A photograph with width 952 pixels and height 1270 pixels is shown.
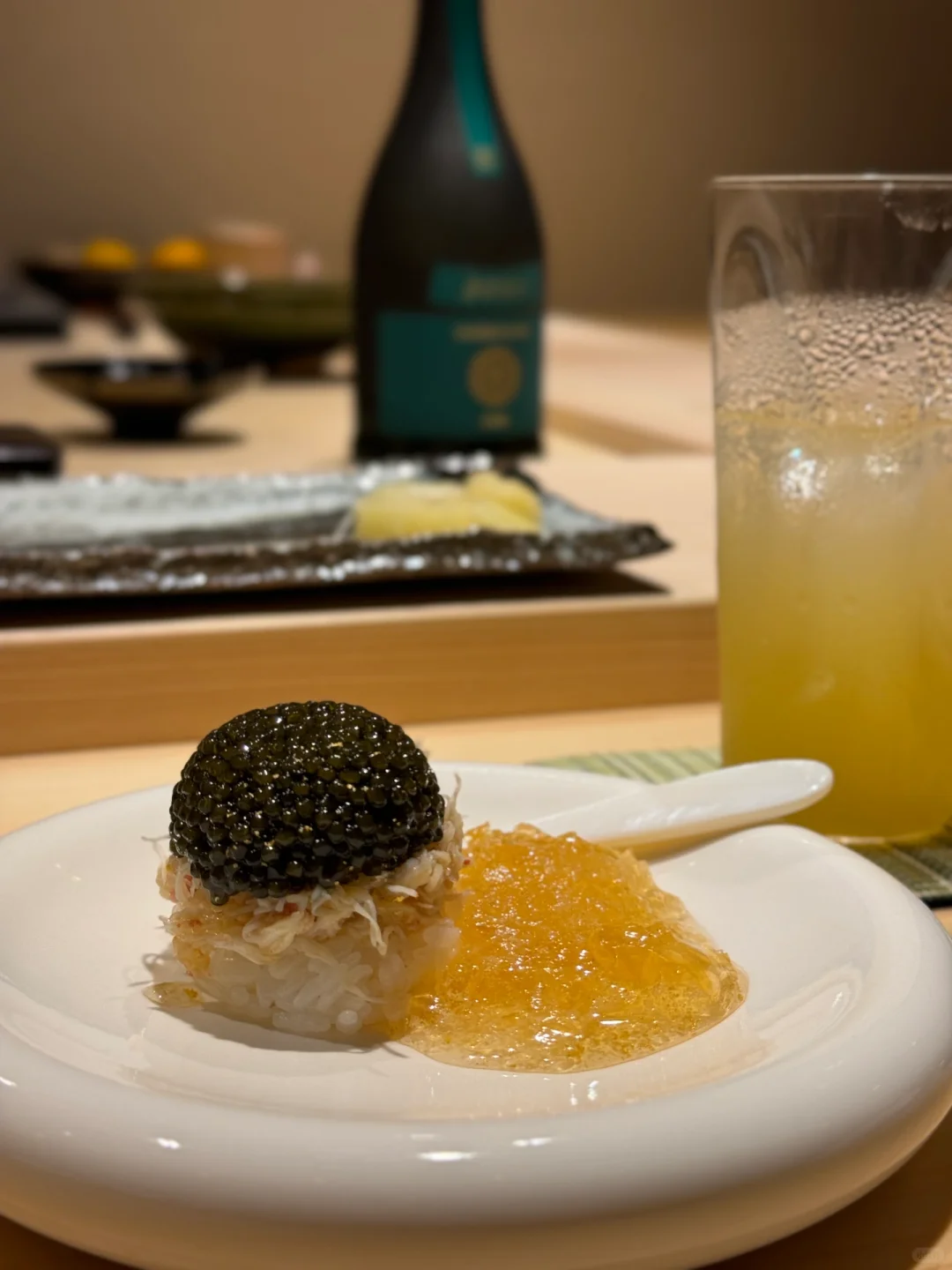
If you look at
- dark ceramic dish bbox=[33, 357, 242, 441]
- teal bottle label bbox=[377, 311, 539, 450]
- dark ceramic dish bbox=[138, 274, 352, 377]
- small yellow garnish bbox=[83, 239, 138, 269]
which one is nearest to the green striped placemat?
teal bottle label bbox=[377, 311, 539, 450]

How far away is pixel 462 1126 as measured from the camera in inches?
16.2

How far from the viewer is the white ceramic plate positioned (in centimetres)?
39

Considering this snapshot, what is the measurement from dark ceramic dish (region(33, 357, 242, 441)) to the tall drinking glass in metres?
1.27

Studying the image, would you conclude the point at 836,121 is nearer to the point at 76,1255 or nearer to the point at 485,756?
the point at 485,756

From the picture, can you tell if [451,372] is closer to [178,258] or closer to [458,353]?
[458,353]

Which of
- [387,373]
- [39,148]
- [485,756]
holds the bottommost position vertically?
[485,756]

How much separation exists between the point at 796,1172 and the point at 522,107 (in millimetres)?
4965

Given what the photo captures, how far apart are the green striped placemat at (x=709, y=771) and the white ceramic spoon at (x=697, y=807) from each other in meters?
0.06

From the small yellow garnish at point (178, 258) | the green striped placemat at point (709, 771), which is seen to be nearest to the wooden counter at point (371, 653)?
the green striped placemat at point (709, 771)

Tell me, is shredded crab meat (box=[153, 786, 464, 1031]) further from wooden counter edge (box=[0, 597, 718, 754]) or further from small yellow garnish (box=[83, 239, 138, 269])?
small yellow garnish (box=[83, 239, 138, 269])

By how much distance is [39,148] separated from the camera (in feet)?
15.4

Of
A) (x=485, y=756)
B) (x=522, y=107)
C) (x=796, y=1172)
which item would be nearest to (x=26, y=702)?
(x=485, y=756)

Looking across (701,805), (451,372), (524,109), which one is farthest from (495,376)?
(524,109)

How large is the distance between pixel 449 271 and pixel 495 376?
4.4 inches
